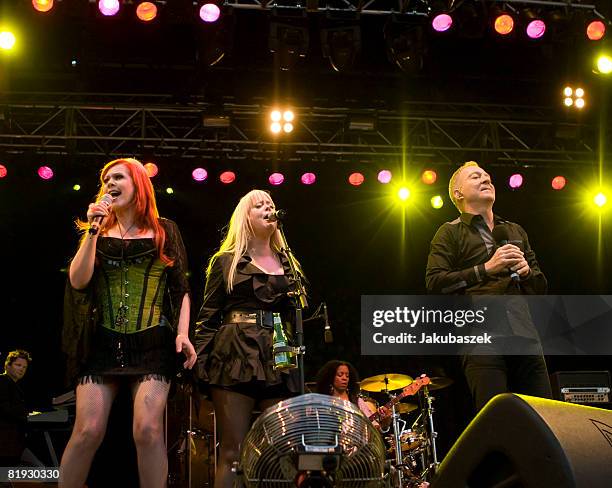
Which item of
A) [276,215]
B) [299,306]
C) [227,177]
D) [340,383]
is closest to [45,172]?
[227,177]

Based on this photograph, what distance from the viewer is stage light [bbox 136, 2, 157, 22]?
669 cm

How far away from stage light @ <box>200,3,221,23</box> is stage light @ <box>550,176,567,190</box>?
4552 millimetres

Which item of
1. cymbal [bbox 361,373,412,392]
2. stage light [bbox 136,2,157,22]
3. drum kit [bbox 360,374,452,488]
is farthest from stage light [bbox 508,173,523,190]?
stage light [bbox 136,2,157,22]

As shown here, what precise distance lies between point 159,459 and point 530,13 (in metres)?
5.44

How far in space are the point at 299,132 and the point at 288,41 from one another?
6.58ft

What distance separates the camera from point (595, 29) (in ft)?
23.1

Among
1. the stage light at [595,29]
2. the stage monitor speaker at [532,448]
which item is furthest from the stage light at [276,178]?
the stage monitor speaker at [532,448]

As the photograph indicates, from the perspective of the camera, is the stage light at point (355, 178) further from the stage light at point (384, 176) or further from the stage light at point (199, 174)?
the stage light at point (199, 174)

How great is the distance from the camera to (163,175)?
8.93 metres

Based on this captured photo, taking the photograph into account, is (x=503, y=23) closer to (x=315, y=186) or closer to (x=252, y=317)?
(x=315, y=186)

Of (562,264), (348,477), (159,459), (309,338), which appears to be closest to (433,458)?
(309,338)

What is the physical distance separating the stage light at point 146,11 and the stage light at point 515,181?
180 inches

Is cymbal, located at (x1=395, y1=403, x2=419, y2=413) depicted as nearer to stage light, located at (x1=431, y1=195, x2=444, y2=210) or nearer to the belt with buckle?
stage light, located at (x1=431, y1=195, x2=444, y2=210)

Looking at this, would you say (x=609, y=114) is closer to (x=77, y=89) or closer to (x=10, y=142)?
(x=77, y=89)
